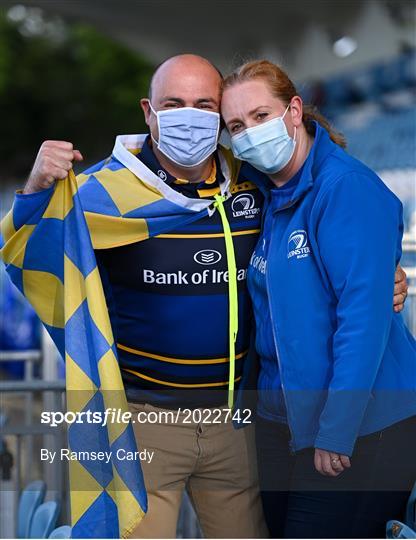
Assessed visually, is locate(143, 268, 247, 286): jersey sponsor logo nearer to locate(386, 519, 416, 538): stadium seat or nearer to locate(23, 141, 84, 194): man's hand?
locate(23, 141, 84, 194): man's hand

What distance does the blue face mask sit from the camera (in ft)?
10.4

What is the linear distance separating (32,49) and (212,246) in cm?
3412

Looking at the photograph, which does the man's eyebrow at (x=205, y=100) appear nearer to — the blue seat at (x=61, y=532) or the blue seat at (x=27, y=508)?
the blue seat at (x=61, y=532)

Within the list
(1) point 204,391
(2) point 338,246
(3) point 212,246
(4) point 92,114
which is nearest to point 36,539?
(1) point 204,391

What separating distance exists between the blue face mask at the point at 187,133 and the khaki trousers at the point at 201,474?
82cm

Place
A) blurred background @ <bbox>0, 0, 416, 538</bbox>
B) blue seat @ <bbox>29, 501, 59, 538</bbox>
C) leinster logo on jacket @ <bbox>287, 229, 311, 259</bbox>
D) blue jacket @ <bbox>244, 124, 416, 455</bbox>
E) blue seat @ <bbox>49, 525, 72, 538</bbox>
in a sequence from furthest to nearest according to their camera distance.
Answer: blurred background @ <bbox>0, 0, 416, 538</bbox>, blue seat @ <bbox>29, 501, 59, 538</bbox>, blue seat @ <bbox>49, 525, 72, 538</bbox>, leinster logo on jacket @ <bbox>287, 229, 311, 259</bbox>, blue jacket @ <bbox>244, 124, 416, 455</bbox>

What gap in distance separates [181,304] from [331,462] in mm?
687

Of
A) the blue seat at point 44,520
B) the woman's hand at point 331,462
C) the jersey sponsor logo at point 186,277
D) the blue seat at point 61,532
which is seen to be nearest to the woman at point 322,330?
the woman's hand at point 331,462

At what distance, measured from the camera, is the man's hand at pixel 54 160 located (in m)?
2.90

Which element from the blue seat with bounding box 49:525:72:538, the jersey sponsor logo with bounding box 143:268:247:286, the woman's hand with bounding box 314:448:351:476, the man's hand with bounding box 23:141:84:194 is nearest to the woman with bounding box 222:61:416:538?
the woman's hand with bounding box 314:448:351:476

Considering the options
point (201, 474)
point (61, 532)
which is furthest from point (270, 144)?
point (61, 532)

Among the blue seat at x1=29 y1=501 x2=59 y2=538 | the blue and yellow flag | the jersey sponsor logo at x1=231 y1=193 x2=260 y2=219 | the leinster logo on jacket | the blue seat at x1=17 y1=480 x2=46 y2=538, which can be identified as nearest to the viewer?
the leinster logo on jacket

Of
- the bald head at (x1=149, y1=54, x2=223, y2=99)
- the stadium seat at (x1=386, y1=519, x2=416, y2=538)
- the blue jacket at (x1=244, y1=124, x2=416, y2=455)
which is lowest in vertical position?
the stadium seat at (x1=386, y1=519, x2=416, y2=538)

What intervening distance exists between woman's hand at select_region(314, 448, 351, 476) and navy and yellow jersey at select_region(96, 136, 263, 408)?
19.0 inches
